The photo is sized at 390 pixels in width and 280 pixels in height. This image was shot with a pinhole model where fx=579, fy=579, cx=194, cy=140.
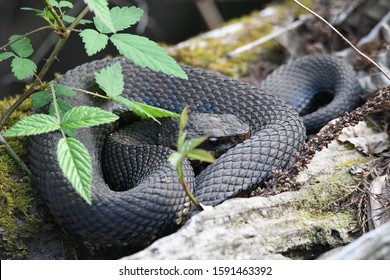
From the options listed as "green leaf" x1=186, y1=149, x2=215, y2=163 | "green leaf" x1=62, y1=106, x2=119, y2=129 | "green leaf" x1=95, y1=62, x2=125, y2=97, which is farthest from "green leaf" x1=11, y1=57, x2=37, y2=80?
"green leaf" x1=186, y1=149, x2=215, y2=163

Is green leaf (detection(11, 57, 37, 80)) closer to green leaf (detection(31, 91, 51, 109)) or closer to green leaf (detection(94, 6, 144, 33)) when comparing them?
green leaf (detection(31, 91, 51, 109))

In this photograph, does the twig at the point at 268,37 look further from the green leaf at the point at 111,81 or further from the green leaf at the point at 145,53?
the green leaf at the point at 145,53

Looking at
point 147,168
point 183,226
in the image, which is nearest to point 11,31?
point 147,168

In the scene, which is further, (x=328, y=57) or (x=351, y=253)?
(x=328, y=57)

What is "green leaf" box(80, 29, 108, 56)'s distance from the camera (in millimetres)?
3691

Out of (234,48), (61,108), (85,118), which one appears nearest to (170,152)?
(61,108)

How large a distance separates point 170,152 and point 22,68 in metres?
1.26

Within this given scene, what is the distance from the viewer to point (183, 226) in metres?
3.77

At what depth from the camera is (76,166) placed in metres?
3.34

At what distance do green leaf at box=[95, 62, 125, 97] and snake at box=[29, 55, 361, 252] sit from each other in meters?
0.64

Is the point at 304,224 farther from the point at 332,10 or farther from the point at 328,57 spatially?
the point at 332,10

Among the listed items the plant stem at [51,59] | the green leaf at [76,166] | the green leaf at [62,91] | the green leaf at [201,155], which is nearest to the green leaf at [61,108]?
the green leaf at [62,91]
